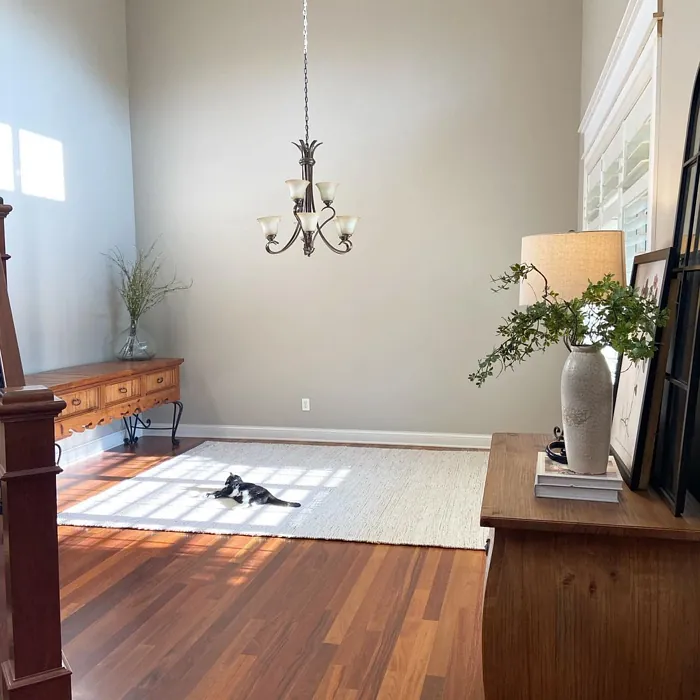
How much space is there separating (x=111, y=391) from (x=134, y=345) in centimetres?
80

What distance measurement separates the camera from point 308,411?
5.74m

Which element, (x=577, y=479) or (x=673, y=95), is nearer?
(x=577, y=479)

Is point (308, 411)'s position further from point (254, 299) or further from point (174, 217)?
point (174, 217)

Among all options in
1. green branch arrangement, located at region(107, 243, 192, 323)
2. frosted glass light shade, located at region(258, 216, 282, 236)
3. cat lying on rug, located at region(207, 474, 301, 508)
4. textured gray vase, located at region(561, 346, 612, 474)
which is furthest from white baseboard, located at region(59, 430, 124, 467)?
textured gray vase, located at region(561, 346, 612, 474)

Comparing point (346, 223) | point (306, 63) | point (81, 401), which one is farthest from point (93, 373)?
point (306, 63)

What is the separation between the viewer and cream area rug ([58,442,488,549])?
365cm

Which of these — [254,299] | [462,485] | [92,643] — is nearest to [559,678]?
[92,643]

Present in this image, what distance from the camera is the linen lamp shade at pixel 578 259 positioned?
2.20 metres

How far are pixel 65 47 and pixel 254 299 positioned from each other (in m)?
2.31

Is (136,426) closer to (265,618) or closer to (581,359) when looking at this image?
(265,618)

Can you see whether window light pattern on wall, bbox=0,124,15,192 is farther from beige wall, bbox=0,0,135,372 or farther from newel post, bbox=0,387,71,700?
newel post, bbox=0,387,71,700

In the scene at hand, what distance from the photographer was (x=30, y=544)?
1820mm

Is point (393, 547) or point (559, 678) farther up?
point (559, 678)

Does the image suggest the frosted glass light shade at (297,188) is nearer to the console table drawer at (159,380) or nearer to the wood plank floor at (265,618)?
the wood plank floor at (265,618)
